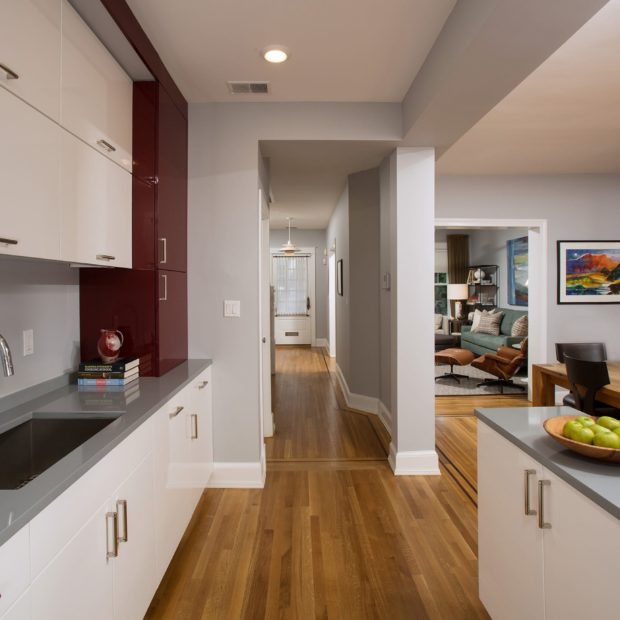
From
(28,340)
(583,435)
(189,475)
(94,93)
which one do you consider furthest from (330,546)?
(94,93)

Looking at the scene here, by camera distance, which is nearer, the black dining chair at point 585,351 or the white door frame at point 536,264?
the black dining chair at point 585,351

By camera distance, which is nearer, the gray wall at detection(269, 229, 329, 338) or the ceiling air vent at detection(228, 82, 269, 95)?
the ceiling air vent at detection(228, 82, 269, 95)

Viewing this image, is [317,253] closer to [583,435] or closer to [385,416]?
[385,416]

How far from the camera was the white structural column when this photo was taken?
3.04 m

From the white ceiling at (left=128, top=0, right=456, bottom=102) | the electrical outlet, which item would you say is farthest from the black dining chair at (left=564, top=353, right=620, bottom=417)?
the electrical outlet

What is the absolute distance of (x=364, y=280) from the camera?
4.57 meters

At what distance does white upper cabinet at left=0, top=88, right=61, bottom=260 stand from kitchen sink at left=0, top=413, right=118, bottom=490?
0.62 m

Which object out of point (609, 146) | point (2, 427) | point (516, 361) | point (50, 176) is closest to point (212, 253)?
point (50, 176)

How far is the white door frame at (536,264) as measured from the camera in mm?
4758

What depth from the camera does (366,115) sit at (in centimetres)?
291

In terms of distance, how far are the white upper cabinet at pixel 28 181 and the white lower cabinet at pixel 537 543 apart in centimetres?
172

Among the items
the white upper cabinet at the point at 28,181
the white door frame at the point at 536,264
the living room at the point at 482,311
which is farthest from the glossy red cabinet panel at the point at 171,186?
the living room at the point at 482,311

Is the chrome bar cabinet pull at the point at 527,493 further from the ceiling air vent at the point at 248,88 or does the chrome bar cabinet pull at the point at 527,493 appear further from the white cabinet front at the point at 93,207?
the ceiling air vent at the point at 248,88

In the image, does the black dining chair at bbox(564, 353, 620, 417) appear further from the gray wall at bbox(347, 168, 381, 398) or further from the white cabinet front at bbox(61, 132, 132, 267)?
the white cabinet front at bbox(61, 132, 132, 267)
